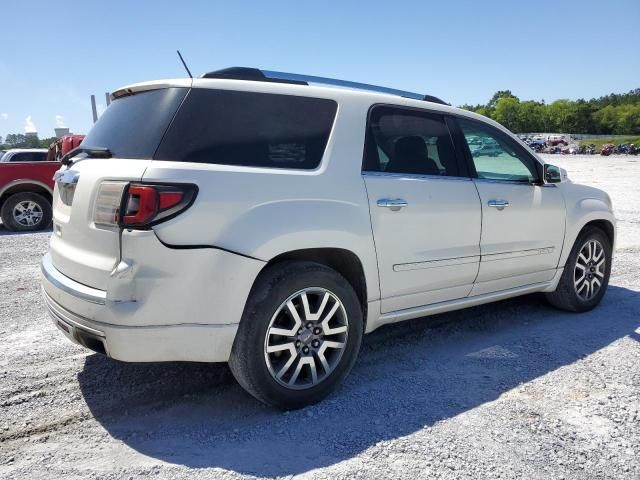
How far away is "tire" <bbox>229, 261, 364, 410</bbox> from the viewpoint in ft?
9.61

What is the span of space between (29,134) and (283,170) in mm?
23605

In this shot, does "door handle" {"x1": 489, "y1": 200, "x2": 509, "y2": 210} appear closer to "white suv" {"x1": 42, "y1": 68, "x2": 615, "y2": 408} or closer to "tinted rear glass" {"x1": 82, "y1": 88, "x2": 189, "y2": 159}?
"white suv" {"x1": 42, "y1": 68, "x2": 615, "y2": 408}

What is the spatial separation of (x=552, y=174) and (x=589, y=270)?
1.12m

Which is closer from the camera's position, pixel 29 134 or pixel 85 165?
pixel 85 165

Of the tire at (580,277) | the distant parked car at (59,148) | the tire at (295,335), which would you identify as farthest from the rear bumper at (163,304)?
the distant parked car at (59,148)

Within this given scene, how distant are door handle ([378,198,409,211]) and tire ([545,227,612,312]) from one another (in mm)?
2280

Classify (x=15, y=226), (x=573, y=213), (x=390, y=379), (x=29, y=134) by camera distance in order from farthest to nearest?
1. (x=29, y=134)
2. (x=15, y=226)
3. (x=573, y=213)
4. (x=390, y=379)

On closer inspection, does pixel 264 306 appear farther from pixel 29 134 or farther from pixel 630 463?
pixel 29 134

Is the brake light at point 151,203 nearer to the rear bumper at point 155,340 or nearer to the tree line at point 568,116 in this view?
the rear bumper at point 155,340

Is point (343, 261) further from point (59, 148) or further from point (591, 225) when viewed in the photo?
point (59, 148)

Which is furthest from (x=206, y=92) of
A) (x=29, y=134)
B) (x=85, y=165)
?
(x=29, y=134)

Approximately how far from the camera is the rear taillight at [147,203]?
8.68 ft

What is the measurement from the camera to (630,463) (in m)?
2.68

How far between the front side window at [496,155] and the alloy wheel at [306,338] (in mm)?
1756
